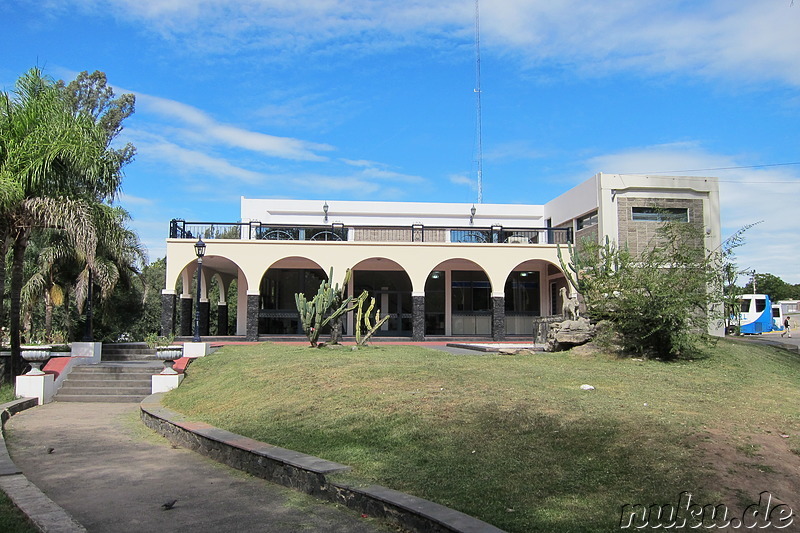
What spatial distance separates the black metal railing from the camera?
23.3 meters

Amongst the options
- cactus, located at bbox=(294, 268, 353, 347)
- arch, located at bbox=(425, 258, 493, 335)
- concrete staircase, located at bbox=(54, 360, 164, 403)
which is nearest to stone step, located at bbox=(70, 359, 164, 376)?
concrete staircase, located at bbox=(54, 360, 164, 403)

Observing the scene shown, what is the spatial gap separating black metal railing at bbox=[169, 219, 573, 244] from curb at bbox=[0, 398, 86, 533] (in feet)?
54.9

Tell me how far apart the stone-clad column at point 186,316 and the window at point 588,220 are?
15630 mm

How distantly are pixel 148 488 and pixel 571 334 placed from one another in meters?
9.73

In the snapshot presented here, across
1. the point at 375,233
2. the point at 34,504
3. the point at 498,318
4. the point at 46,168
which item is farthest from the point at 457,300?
the point at 34,504

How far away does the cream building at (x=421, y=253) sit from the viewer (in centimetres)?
2356

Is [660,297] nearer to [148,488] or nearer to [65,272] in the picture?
[148,488]

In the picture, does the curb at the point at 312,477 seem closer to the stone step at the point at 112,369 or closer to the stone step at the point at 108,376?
the stone step at the point at 108,376

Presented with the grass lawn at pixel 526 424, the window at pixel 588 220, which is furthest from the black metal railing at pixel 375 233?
the grass lawn at pixel 526 424

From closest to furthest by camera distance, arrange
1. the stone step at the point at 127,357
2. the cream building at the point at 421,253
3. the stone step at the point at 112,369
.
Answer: the stone step at the point at 112,369, the stone step at the point at 127,357, the cream building at the point at 421,253

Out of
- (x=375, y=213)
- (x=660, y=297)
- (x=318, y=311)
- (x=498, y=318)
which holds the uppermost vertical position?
(x=375, y=213)

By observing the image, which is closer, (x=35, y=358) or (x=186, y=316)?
(x=35, y=358)

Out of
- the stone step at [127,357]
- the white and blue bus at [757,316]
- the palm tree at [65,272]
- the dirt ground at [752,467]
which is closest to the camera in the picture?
the dirt ground at [752,467]

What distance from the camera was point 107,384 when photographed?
14102mm
